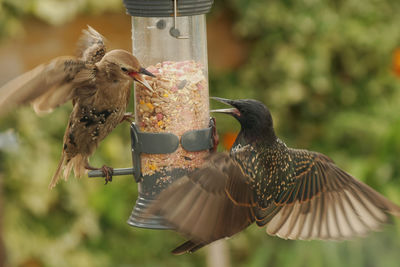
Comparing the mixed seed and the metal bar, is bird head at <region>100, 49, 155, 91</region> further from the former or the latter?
the metal bar

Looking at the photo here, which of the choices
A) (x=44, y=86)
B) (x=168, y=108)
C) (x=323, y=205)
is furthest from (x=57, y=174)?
(x=323, y=205)

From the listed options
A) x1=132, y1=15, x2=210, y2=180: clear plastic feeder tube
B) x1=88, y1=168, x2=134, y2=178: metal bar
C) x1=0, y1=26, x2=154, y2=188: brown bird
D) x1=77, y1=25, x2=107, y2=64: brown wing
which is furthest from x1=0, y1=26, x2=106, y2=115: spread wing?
x1=88, y1=168, x2=134, y2=178: metal bar

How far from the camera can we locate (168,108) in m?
3.21

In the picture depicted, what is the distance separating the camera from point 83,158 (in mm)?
3395

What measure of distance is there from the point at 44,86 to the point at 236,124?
2.81 metres

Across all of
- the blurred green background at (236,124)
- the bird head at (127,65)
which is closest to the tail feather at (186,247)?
the bird head at (127,65)

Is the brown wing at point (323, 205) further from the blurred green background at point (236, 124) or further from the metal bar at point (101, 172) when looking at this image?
the blurred green background at point (236, 124)

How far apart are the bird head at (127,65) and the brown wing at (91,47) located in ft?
0.76

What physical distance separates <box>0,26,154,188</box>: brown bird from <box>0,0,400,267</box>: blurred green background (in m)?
1.06

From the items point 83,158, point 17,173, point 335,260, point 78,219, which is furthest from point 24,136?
point 335,260

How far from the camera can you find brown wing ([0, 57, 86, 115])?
8.84ft

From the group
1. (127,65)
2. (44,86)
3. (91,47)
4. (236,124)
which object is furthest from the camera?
(236,124)

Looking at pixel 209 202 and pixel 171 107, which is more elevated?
pixel 171 107

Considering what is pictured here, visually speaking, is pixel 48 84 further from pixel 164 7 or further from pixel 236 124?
pixel 236 124
